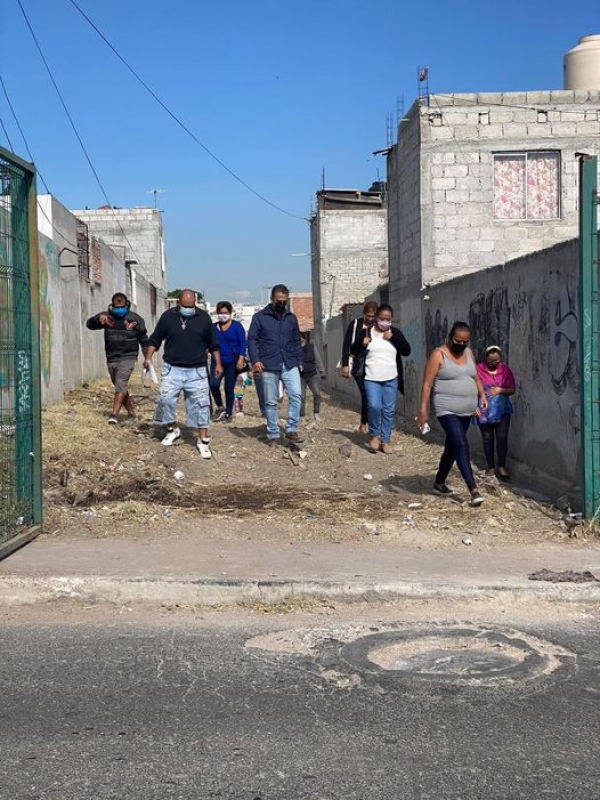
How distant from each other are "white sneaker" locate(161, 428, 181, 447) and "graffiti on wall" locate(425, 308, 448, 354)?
5.18 metres

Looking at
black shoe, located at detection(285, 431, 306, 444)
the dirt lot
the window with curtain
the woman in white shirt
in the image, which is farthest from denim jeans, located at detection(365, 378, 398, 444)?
the window with curtain

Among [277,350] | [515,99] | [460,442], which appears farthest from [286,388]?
[515,99]

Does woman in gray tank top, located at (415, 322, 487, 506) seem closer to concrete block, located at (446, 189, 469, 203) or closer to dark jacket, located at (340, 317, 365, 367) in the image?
dark jacket, located at (340, 317, 365, 367)

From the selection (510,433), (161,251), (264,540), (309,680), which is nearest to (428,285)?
(510,433)

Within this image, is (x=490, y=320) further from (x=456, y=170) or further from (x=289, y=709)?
(x=289, y=709)

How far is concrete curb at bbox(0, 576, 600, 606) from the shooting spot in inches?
227

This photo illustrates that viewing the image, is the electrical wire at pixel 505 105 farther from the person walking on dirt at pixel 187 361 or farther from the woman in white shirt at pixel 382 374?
the person walking on dirt at pixel 187 361

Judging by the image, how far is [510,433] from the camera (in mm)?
10477

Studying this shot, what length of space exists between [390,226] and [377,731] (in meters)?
16.8

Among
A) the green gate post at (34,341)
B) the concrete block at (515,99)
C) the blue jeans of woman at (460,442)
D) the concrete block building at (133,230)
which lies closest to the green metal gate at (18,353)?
the green gate post at (34,341)

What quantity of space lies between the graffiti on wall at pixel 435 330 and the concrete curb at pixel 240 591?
8.37 metres

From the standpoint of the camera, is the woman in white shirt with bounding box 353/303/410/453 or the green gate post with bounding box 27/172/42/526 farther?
the woman in white shirt with bounding box 353/303/410/453

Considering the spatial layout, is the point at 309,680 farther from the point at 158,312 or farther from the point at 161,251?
the point at 161,251

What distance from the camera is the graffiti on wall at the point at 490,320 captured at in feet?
35.6
